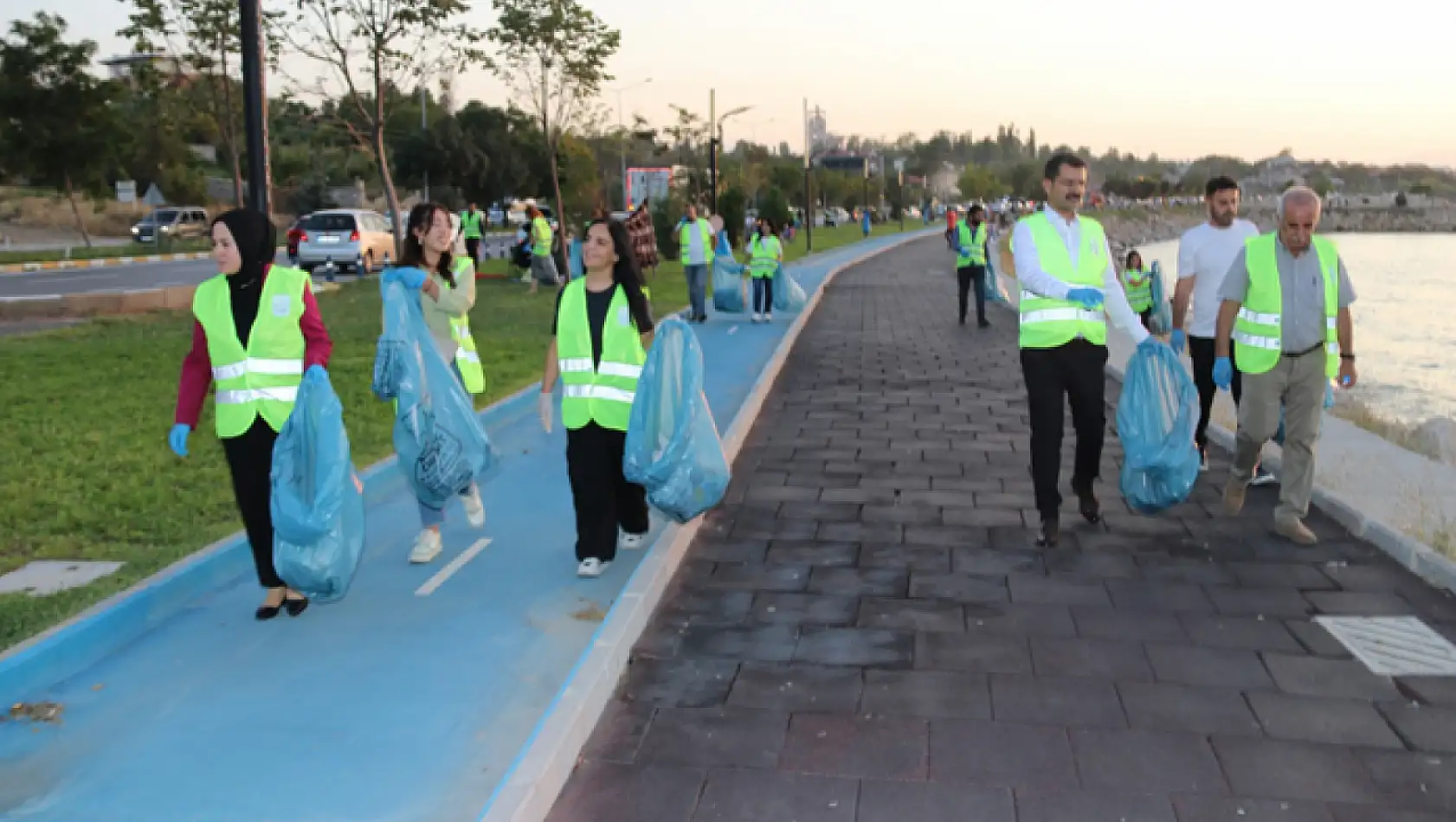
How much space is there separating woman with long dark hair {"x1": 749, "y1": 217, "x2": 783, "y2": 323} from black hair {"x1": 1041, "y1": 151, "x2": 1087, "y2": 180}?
470 inches

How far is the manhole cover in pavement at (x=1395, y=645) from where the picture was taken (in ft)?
15.0

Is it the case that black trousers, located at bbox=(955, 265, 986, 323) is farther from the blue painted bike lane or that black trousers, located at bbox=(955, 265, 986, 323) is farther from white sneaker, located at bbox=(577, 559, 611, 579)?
white sneaker, located at bbox=(577, 559, 611, 579)

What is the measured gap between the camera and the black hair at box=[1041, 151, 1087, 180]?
243 inches

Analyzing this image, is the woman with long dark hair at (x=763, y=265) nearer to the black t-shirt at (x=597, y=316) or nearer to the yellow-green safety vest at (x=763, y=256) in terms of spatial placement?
the yellow-green safety vest at (x=763, y=256)

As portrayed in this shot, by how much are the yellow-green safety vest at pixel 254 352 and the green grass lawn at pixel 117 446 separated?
1.22 m

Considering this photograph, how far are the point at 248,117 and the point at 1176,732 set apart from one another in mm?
6359

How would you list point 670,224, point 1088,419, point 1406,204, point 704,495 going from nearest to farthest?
1. point 704,495
2. point 1088,419
3. point 670,224
4. point 1406,204

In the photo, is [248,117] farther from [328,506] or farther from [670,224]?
[670,224]

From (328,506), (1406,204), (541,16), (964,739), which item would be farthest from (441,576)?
(1406,204)

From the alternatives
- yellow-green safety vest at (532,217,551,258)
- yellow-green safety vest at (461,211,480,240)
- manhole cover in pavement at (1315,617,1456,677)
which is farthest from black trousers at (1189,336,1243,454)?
yellow-green safety vest at (461,211,480,240)

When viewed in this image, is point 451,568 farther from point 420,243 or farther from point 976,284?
point 976,284

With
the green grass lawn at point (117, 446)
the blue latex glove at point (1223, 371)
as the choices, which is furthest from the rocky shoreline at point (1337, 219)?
the blue latex glove at point (1223, 371)

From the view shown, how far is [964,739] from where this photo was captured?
405 centimetres

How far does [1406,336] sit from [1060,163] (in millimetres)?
32951
